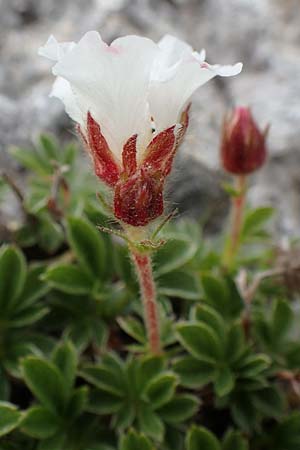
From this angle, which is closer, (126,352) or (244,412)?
(244,412)

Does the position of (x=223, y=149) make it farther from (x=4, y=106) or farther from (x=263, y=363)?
(x=4, y=106)

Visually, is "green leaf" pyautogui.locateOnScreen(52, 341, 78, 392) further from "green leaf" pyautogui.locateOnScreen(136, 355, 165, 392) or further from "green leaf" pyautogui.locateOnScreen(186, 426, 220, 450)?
"green leaf" pyautogui.locateOnScreen(186, 426, 220, 450)

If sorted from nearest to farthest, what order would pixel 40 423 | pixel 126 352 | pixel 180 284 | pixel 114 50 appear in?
1. pixel 114 50
2. pixel 40 423
3. pixel 180 284
4. pixel 126 352

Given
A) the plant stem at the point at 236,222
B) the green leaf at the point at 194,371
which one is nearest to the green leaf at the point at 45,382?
the green leaf at the point at 194,371

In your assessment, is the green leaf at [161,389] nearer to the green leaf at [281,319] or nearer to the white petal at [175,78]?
the green leaf at [281,319]

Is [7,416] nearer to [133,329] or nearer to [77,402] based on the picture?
[77,402]

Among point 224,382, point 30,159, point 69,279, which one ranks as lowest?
point 224,382

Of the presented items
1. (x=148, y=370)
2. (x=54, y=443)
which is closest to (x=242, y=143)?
(x=148, y=370)

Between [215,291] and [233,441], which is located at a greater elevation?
[215,291]

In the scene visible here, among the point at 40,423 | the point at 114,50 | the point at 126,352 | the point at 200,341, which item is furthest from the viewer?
the point at 126,352
